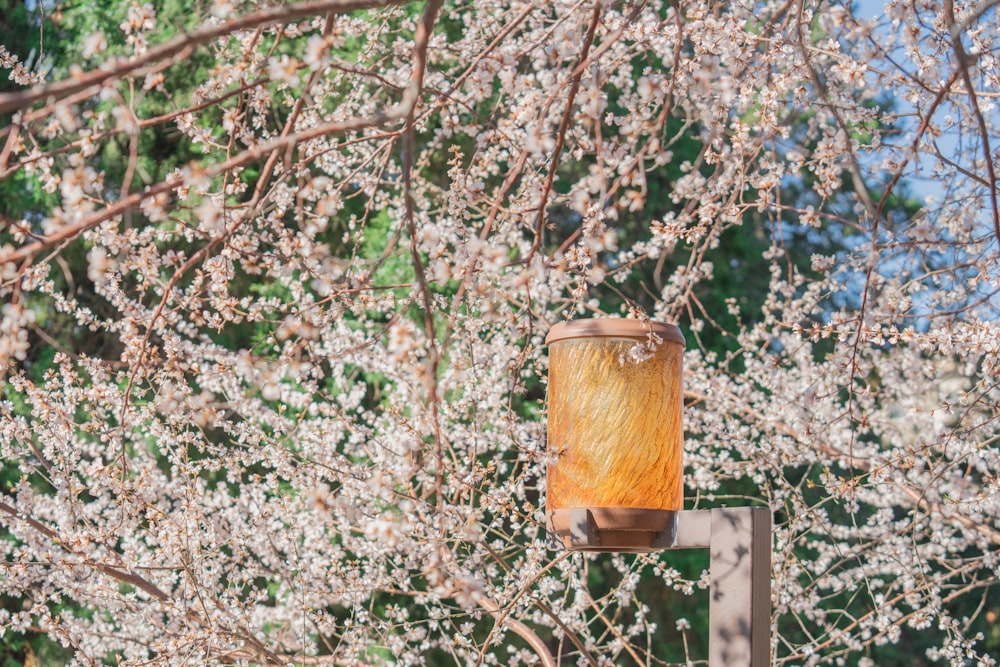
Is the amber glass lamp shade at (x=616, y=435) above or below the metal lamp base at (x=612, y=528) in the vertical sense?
above

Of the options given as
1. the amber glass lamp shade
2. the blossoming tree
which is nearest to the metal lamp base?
the amber glass lamp shade

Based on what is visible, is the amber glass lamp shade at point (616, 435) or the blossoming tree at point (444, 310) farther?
the amber glass lamp shade at point (616, 435)

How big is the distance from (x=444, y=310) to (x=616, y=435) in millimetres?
1842

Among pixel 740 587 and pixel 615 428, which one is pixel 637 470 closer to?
pixel 615 428

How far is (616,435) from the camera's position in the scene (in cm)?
200

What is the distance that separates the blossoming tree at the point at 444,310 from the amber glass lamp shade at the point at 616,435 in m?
0.12

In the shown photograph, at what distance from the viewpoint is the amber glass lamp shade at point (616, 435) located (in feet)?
6.46

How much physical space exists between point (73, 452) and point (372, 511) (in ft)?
2.85

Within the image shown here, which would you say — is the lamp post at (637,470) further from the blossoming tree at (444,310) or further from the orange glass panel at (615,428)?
the blossoming tree at (444,310)

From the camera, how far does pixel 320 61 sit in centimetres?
158

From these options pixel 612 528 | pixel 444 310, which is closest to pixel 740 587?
pixel 612 528

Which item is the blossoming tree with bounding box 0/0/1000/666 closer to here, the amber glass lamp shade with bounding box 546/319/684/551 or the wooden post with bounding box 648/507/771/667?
the amber glass lamp shade with bounding box 546/319/684/551

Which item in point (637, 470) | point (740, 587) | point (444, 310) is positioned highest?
point (444, 310)

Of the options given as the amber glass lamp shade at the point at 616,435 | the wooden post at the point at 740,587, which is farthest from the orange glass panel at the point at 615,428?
the wooden post at the point at 740,587
